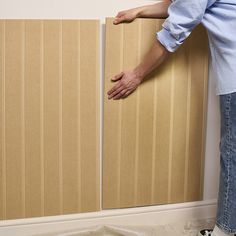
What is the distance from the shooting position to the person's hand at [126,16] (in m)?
1.67

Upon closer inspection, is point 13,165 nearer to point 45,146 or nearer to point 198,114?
point 45,146

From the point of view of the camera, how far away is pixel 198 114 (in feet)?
6.14

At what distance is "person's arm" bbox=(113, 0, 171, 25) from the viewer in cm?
168

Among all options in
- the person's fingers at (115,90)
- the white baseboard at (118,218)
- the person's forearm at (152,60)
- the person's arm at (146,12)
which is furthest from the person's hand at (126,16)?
the white baseboard at (118,218)

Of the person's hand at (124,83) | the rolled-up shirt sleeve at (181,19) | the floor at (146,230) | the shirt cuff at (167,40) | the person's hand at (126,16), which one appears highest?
the person's hand at (126,16)

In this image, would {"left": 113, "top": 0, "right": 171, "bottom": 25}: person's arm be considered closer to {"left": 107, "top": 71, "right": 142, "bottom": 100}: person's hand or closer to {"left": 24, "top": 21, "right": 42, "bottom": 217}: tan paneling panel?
{"left": 107, "top": 71, "right": 142, "bottom": 100}: person's hand

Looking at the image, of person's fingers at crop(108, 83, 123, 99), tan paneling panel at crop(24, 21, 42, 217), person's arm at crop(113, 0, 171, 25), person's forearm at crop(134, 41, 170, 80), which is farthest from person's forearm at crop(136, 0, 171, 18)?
tan paneling panel at crop(24, 21, 42, 217)

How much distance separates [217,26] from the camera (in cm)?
144

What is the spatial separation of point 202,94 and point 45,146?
0.78 m

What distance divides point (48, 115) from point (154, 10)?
2.15ft

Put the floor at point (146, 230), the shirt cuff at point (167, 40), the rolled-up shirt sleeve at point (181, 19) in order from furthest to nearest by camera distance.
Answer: the floor at point (146, 230) → the shirt cuff at point (167, 40) → the rolled-up shirt sleeve at point (181, 19)

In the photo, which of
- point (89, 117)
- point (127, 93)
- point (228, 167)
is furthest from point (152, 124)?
point (228, 167)

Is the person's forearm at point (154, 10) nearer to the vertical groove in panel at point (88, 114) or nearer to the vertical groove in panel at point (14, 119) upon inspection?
the vertical groove in panel at point (88, 114)

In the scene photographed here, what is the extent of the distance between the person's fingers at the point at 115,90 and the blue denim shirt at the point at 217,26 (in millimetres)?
343
